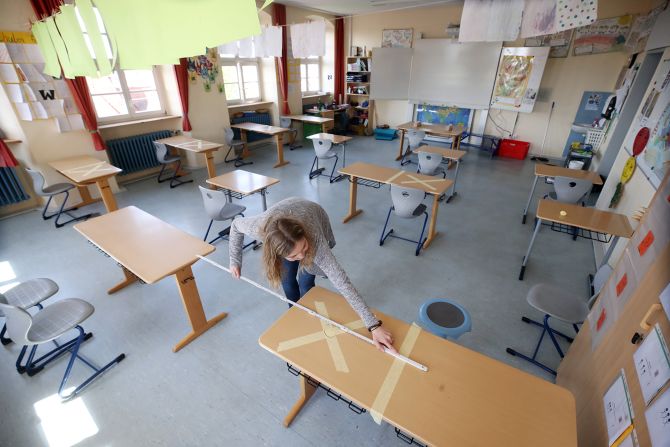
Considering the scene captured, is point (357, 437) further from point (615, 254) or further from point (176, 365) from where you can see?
point (615, 254)

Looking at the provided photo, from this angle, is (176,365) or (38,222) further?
(38,222)

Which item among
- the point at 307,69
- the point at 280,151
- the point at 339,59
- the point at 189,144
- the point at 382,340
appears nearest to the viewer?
the point at 382,340

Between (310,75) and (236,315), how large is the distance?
834 centimetres

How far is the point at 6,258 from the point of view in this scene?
11.6 feet

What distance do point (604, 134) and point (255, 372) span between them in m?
6.78

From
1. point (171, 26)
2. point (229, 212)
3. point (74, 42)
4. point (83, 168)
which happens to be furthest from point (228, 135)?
point (171, 26)

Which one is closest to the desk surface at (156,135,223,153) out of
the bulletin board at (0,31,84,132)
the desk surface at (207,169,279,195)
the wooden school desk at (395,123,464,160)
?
the bulletin board at (0,31,84,132)

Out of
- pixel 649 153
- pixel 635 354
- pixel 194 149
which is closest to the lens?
pixel 635 354

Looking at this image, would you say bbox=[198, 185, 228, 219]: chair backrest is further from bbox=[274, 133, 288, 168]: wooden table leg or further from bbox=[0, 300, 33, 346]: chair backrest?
bbox=[274, 133, 288, 168]: wooden table leg

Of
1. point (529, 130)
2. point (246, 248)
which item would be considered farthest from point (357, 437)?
point (529, 130)

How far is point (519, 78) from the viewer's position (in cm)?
687

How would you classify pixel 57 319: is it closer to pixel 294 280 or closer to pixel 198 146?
pixel 294 280

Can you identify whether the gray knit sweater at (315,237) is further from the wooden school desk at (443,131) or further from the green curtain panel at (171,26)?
the wooden school desk at (443,131)

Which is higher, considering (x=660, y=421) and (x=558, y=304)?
(x=660, y=421)
